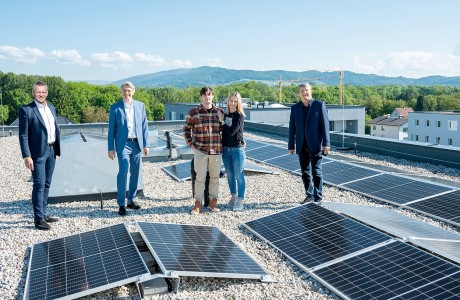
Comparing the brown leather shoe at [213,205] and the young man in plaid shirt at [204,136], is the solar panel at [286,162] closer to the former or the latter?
the brown leather shoe at [213,205]

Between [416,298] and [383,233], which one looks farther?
[383,233]

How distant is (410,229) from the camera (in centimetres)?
584

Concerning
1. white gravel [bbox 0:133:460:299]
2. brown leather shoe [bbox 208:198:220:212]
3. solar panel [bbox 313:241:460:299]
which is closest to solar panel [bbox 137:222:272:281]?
white gravel [bbox 0:133:460:299]

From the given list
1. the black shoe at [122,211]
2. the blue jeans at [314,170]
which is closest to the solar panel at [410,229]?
the blue jeans at [314,170]

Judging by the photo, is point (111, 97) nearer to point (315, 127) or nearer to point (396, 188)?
point (396, 188)

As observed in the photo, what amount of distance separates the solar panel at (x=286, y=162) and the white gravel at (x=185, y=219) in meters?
0.32

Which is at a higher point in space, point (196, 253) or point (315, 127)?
point (315, 127)

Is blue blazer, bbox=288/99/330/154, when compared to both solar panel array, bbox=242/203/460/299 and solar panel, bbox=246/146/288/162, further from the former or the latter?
solar panel, bbox=246/146/288/162

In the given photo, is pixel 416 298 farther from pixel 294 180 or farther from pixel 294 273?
pixel 294 180

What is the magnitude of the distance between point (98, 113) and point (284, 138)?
69001 millimetres

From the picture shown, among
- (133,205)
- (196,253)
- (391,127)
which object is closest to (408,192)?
(196,253)

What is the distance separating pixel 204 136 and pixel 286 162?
5.19 m

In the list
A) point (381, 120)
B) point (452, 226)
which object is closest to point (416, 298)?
point (452, 226)

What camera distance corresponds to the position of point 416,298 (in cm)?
412
